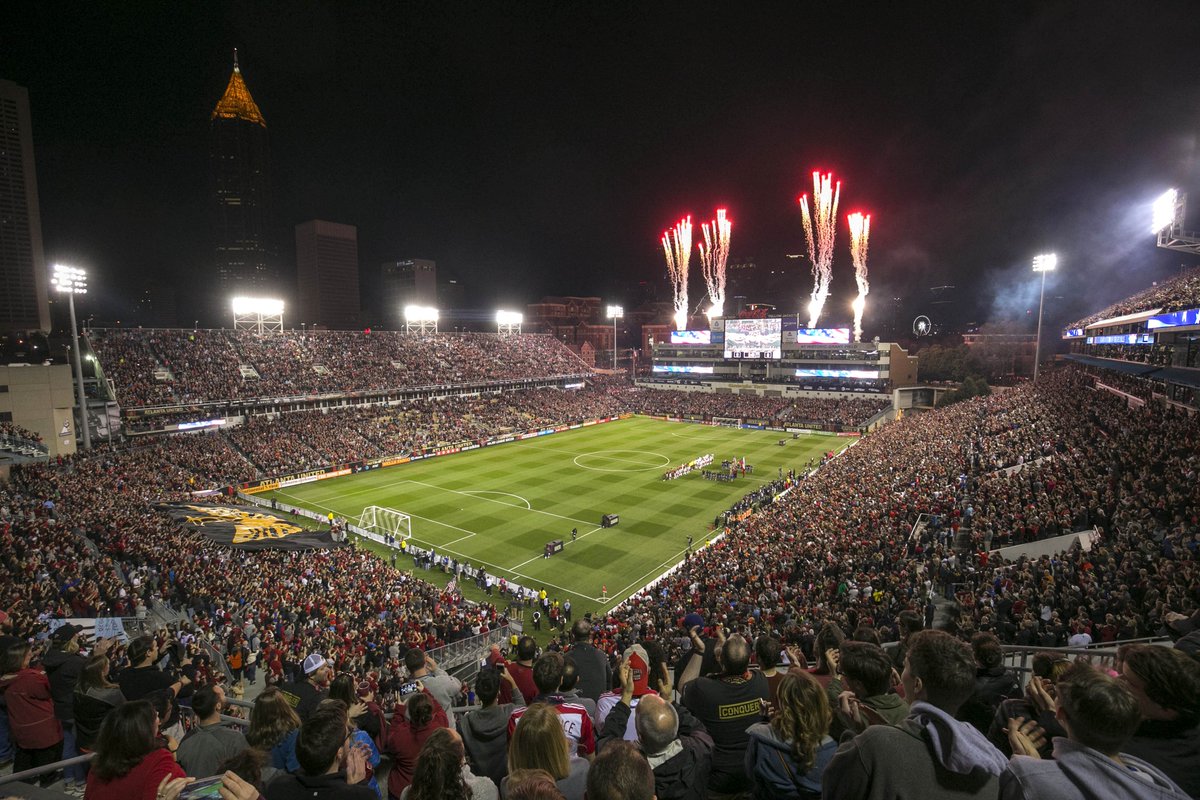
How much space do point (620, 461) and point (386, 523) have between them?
22.6 meters

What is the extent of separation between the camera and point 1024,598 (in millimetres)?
12555

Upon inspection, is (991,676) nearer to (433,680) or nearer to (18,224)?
(433,680)

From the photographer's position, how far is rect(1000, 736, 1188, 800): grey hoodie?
87.9 inches

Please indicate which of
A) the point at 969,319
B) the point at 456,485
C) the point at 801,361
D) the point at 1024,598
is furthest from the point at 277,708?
the point at 969,319

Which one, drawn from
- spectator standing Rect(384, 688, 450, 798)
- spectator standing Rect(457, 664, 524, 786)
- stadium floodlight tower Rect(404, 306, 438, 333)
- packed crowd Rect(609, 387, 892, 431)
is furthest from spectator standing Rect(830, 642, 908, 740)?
stadium floodlight tower Rect(404, 306, 438, 333)

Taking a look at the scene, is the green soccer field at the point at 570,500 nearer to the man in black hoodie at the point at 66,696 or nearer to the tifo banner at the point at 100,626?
the tifo banner at the point at 100,626

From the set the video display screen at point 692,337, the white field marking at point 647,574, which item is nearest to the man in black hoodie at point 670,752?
the white field marking at point 647,574

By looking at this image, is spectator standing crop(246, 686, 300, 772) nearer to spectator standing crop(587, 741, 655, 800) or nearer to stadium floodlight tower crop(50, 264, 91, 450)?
spectator standing crop(587, 741, 655, 800)

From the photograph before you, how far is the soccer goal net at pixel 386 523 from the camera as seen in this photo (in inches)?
1270

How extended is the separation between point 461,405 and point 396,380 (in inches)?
298

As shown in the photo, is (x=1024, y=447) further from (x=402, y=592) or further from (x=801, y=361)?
(x=801, y=361)

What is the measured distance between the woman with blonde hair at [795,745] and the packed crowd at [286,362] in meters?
54.9

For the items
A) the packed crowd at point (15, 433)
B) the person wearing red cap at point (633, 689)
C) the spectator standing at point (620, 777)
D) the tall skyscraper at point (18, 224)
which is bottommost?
the packed crowd at point (15, 433)

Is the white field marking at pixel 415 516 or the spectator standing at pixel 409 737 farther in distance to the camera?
the white field marking at pixel 415 516
